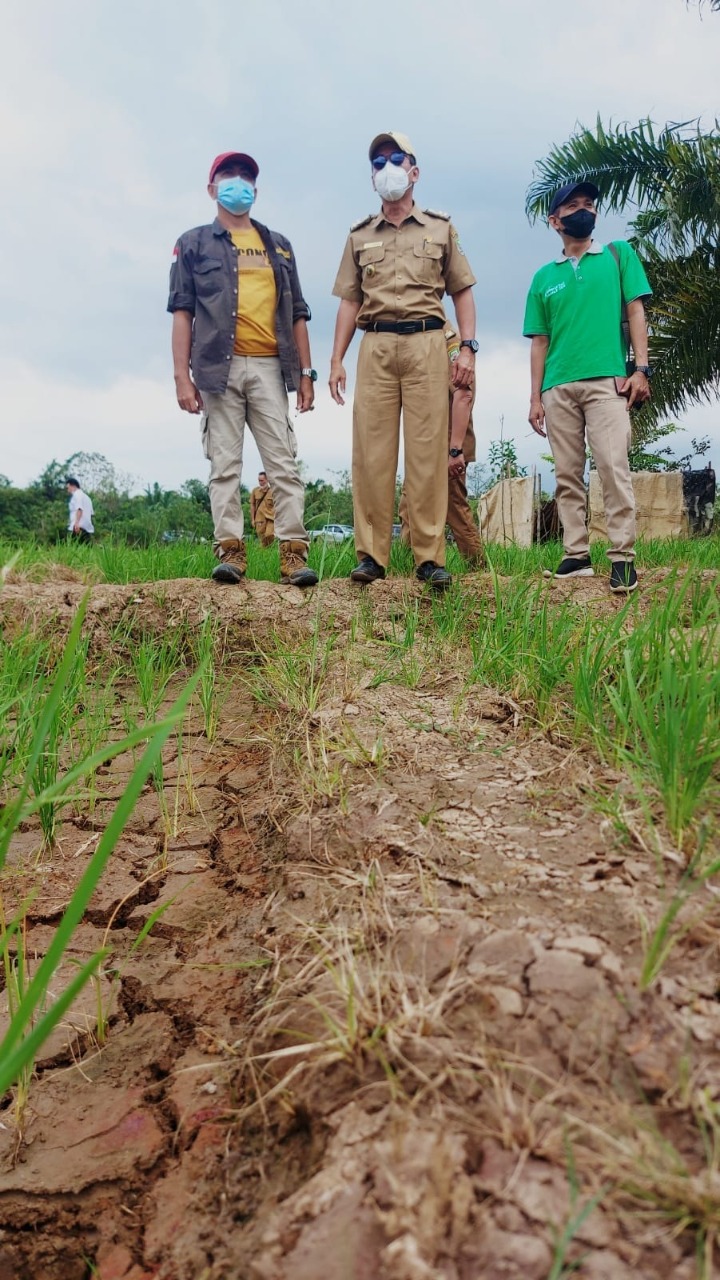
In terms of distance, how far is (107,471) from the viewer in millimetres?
35375

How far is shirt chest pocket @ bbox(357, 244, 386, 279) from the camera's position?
3.05m

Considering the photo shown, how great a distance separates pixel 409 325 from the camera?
3057 millimetres

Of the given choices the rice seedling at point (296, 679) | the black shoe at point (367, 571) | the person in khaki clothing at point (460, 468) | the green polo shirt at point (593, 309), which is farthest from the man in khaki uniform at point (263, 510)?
the rice seedling at point (296, 679)

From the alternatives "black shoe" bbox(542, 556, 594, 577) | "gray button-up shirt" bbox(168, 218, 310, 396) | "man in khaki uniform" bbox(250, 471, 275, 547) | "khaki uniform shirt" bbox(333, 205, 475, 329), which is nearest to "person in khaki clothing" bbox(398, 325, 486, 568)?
"khaki uniform shirt" bbox(333, 205, 475, 329)

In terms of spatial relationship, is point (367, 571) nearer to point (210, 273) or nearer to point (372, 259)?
point (372, 259)

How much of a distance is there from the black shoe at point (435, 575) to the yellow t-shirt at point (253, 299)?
3.64ft

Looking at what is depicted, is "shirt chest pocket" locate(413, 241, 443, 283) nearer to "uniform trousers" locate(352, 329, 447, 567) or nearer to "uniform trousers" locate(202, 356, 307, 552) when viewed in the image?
"uniform trousers" locate(352, 329, 447, 567)

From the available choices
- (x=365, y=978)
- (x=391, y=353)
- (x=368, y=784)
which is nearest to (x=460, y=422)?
(x=391, y=353)

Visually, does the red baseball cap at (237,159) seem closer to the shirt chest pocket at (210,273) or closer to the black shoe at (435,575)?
the shirt chest pocket at (210,273)

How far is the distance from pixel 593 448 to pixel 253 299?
1.51m

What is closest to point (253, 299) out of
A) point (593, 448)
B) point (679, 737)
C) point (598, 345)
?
point (598, 345)

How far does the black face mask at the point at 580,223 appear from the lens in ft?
10.1

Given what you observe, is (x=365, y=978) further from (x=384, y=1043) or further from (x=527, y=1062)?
(x=527, y=1062)

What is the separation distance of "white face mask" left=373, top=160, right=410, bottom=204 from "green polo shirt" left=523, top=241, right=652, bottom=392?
708 millimetres
